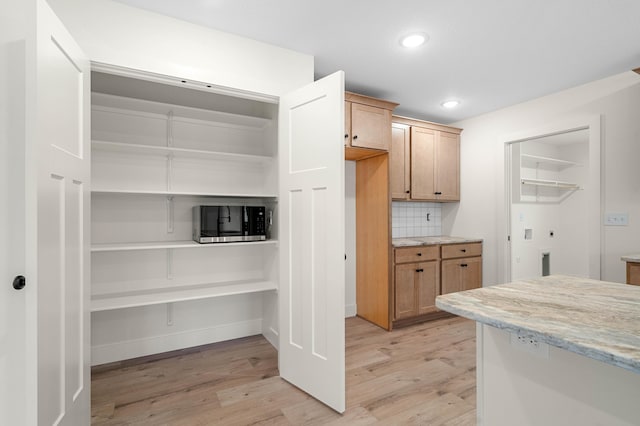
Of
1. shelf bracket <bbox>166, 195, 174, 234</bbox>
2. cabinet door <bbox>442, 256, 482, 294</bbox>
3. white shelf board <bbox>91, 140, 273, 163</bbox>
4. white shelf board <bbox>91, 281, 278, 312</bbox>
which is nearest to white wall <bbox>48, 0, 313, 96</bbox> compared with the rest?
white shelf board <bbox>91, 140, 273, 163</bbox>

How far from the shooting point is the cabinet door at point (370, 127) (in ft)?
9.78

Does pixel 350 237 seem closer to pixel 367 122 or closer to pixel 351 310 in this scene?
pixel 351 310

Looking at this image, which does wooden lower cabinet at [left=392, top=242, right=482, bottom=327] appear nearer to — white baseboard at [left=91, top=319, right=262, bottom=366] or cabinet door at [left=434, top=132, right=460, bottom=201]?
cabinet door at [left=434, top=132, right=460, bottom=201]

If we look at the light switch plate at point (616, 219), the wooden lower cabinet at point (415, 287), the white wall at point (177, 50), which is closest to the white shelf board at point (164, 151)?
the white wall at point (177, 50)

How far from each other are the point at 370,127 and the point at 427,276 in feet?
5.59

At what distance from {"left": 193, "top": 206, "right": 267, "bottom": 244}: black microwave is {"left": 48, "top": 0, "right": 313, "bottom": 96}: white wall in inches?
37.7

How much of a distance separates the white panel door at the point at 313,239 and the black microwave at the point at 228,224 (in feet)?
1.49

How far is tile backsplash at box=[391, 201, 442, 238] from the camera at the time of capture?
3883 millimetres

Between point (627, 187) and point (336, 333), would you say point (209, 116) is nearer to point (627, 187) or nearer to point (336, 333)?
point (336, 333)

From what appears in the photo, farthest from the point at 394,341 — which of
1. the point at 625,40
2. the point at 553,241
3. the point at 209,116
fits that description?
the point at 553,241

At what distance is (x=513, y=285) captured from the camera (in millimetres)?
1285

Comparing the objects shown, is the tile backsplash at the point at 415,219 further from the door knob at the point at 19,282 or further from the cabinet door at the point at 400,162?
the door knob at the point at 19,282

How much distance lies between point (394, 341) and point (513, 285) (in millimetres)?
1866

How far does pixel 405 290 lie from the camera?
10.6ft
